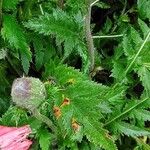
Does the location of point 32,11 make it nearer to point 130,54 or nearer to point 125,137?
point 130,54

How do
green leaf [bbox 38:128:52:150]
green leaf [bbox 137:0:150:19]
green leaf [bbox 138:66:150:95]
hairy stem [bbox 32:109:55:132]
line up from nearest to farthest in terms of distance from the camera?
1. hairy stem [bbox 32:109:55:132]
2. green leaf [bbox 38:128:52:150]
3. green leaf [bbox 138:66:150:95]
4. green leaf [bbox 137:0:150:19]

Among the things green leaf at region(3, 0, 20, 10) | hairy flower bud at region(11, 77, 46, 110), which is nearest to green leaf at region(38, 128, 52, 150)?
hairy flower bud at region(11, 77, 46, 110)

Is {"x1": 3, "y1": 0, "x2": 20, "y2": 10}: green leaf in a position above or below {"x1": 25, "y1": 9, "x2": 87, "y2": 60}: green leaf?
above

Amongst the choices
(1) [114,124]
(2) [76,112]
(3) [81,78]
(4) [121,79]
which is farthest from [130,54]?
(2) [76,112]

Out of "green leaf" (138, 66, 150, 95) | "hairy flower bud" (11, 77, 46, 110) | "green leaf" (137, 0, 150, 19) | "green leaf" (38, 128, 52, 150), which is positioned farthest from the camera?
"green leaf" (137, 0, 150, 19)

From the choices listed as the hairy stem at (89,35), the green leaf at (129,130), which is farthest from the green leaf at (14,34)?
the green leaf at (129,130)

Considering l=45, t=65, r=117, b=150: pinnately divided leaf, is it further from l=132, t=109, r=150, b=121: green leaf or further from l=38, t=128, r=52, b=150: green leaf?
l=132, t=109, r=150, b=121: green leaf

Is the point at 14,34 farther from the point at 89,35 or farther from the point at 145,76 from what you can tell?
the point at 145,76

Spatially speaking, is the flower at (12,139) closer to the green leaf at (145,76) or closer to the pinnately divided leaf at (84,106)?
the pinnately divided leaf at (84,106)
